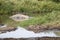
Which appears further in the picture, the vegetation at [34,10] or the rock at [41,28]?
the vegetation at [34,10]

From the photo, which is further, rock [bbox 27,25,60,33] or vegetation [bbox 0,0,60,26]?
vegetation [bbox 0,0,60,26]

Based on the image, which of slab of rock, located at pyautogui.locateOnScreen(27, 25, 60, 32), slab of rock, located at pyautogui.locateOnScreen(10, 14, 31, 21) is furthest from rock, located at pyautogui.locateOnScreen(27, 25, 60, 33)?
slab of rock, located at pyautogui.locateOnScreen(10, 14, 31, 21)

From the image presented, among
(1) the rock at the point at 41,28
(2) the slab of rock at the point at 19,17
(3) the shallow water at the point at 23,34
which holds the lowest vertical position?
(3) the shallow water at the point at 23,34

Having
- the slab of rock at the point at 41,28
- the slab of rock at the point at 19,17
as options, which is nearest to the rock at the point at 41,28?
the slab of rock at the point at 41,28

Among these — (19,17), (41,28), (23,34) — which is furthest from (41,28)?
(19,17)

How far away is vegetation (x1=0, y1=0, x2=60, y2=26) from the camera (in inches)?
110

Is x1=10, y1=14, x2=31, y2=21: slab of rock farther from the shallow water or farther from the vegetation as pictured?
the shallow water

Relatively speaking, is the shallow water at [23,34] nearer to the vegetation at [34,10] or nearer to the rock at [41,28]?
the rock at [41,28]

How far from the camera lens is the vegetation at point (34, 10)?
2798 millimetres

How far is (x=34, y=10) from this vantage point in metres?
3.12

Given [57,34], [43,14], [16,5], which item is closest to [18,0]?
[16,5]

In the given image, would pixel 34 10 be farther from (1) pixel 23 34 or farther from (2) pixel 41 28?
(1) pixel 23 34

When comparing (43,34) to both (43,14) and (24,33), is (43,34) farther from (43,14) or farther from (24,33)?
(43,14)

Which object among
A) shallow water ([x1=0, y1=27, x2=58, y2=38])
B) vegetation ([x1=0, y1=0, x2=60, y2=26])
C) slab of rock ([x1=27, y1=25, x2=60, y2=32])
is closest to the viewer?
shallow water ([x1=0, y1=27, x2=58, y2=38])
